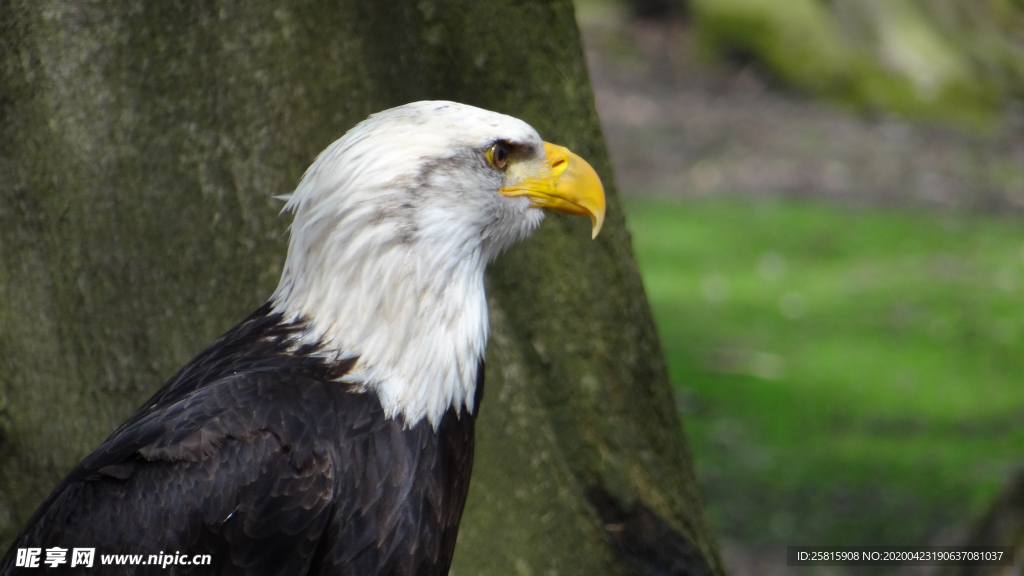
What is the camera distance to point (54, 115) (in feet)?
9.84

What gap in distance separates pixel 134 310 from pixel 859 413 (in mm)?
5250

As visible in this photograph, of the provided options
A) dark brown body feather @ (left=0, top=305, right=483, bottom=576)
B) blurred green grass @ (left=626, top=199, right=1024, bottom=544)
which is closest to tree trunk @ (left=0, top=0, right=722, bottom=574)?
dark brown body feather @ (left=0, top=305, right=483, bottom=576)

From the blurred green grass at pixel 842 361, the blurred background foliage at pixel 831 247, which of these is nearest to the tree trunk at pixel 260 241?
the blurred background foliage at pixel 831 247

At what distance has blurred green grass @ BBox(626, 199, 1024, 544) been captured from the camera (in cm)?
609

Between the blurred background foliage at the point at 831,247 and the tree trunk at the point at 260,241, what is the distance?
213 centimetres

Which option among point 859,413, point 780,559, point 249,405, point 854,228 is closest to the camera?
point 249,405

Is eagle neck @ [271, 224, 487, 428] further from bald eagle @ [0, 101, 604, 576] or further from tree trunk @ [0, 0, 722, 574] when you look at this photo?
tree trunk @ [0, 0, 722, 574]

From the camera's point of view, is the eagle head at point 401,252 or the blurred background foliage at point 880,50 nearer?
the eagle head at point 401,252

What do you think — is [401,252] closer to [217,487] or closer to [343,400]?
[343,400]

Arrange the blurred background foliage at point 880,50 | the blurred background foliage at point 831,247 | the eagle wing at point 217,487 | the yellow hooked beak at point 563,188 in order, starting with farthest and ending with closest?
the blurred background foliage at point 880,50, the blurred background foliage at point 831,247, the yellow hooked beak at point 563,188, the eagle wing at point 217,487

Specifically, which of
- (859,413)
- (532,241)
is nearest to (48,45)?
(532,241)

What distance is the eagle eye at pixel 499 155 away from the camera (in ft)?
9.04

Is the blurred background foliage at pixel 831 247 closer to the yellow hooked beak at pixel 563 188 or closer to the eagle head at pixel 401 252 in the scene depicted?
the yellow hooked beak at pixel 563 188

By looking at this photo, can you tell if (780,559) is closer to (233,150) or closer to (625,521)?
(625,521)
